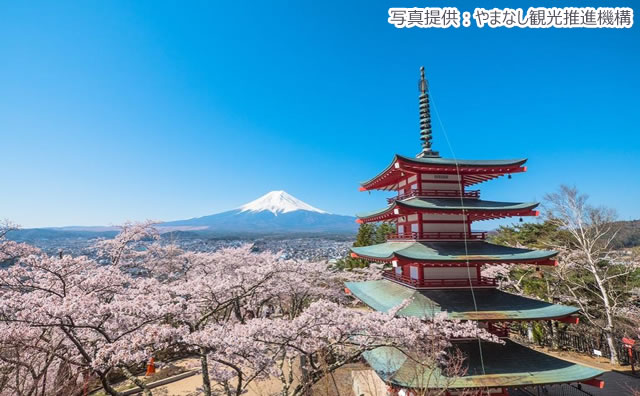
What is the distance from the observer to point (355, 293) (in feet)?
43.6

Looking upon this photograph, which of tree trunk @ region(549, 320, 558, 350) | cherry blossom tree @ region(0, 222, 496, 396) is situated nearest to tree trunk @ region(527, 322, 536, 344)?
tree trunk @ region(549, 320, 558, 350)

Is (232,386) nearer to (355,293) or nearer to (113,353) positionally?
(355,293)

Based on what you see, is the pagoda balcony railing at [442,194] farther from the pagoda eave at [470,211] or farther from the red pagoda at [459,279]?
the pagoda eave at [470,211]

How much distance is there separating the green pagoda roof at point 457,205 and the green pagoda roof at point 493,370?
13.5ft

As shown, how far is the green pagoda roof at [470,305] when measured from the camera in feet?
29.0

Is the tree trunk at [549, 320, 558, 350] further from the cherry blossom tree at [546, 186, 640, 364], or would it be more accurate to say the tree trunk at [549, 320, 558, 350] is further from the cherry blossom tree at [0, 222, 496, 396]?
the cherry blossom tree at [0, 222, 496, 396]

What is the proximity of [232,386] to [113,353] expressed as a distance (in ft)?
23.6

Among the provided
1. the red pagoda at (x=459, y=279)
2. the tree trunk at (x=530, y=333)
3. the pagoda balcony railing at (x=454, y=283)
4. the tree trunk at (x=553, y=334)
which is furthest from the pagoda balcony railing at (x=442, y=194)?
the tree trunk at (x=530, y=333)

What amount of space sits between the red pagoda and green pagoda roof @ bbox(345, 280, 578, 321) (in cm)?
3

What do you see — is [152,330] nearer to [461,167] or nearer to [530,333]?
[461,167]

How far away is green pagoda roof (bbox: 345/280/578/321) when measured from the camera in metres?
8.84

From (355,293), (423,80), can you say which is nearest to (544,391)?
Result: (355,293)

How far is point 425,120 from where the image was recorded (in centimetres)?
1272

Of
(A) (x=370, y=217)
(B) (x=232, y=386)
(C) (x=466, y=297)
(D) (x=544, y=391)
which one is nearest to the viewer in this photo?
(C) (x=466, y=297)
